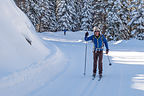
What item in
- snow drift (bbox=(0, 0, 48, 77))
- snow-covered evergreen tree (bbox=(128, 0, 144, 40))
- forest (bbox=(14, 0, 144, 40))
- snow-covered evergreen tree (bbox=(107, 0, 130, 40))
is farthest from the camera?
snow-covered evergreen tree (bbox=(107, 0, 130, 40))

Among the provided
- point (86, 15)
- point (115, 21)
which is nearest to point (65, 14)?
point (86, 15)

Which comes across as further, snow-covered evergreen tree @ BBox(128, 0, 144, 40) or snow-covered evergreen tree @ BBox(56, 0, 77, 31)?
snow-covered evergreen tree @ BBox(56, 0, 77, 31)

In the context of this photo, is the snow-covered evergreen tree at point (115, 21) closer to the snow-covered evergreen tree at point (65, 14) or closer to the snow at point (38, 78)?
the snow-covered evergreen tree at point (65, 14)

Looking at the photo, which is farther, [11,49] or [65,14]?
[65,14]

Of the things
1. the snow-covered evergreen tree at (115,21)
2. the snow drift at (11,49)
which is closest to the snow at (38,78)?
the snow drift at (11,49)

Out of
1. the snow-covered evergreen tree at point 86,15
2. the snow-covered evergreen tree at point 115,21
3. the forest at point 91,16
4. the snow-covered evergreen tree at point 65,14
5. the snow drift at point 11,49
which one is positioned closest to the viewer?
the snow drift at point 11,49

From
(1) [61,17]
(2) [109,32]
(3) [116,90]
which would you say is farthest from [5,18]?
Answer: (1) [61,17]

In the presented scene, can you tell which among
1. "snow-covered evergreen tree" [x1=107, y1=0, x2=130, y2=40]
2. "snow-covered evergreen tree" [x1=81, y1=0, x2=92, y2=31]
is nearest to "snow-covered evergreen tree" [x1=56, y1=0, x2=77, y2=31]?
"snow-covered evergreen tree" [x1=81, y1=0, x2=92, y2=31]

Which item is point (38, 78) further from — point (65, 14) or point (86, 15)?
point (86, 15)

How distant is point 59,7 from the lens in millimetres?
47250

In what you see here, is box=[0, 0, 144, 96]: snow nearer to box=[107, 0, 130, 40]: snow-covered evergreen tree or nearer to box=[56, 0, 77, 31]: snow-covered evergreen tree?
box=[107, 0, 130, 40]: snow-covered evergreen tree

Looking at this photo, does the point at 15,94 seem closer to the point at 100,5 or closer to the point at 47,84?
the point at 47,84

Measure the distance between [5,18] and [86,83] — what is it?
434 centimetres

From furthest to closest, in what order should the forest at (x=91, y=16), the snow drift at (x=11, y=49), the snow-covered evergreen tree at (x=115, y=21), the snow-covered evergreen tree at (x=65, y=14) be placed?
the snow-covered evergreen tree at (x=65, y=14) → the snow-covered evergreen tree at (x=115, y=21) → the forest at (x=91, y=16) → the snow drift at (x=11, y=49)
